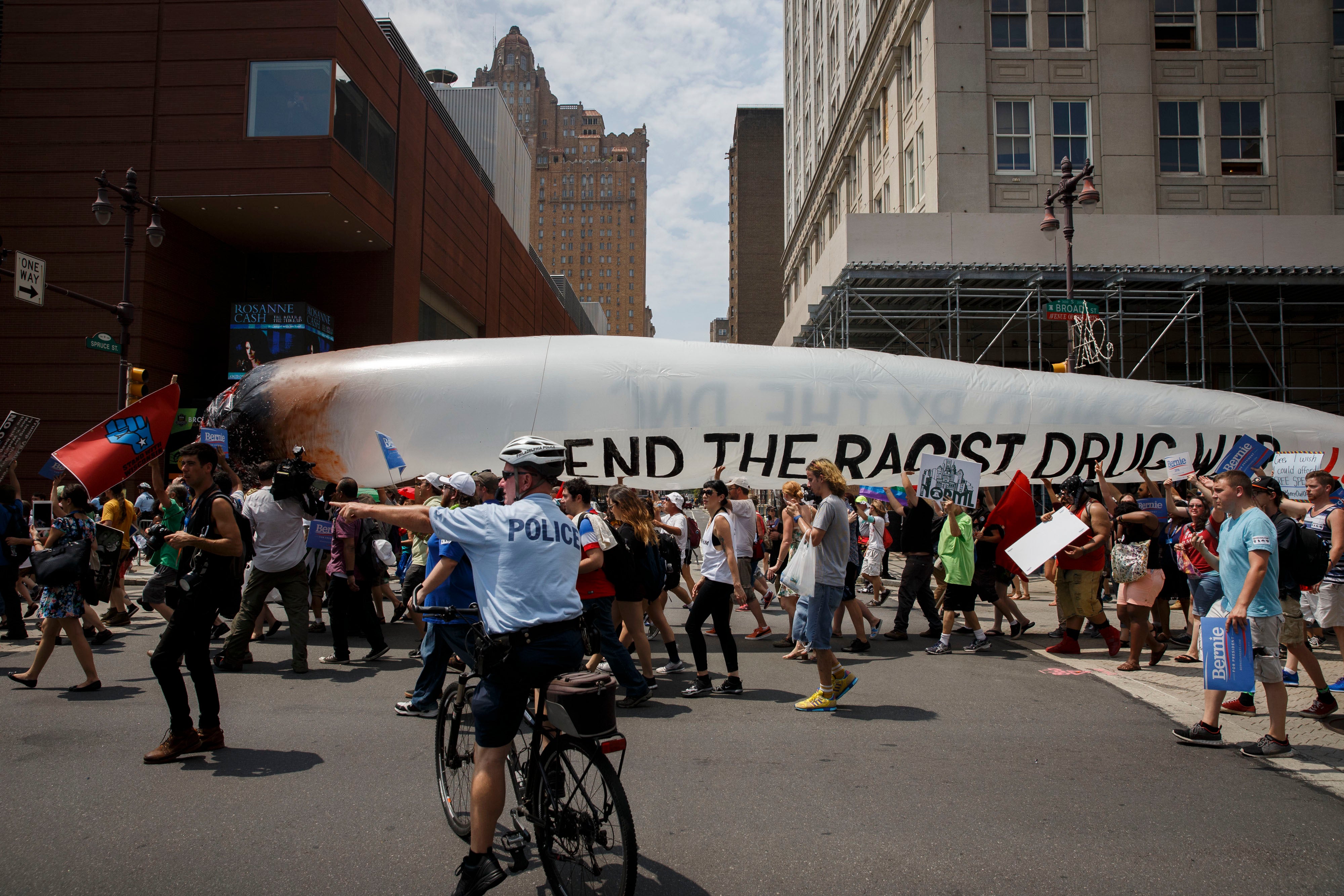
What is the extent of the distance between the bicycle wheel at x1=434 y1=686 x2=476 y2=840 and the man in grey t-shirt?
2982 mm

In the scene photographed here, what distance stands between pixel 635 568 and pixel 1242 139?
2390 cm

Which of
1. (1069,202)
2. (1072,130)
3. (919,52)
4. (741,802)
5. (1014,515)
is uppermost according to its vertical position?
(919,52)

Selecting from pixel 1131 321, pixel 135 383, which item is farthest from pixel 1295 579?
pixel 1131 321

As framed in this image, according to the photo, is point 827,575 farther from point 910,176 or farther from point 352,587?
point 910,176

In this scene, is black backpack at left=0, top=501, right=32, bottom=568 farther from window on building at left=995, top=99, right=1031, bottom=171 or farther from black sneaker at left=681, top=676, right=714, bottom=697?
window on building at left=995, top=99, right=1031, bottom=171

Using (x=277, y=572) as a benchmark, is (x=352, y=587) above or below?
below

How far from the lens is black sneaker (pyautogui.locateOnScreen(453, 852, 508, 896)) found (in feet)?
10.2

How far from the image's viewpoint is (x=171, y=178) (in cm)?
2369

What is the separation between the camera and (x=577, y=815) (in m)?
3.13

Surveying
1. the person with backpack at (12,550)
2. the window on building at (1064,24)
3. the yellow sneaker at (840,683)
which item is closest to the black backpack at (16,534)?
the person with backpack at (12,550)

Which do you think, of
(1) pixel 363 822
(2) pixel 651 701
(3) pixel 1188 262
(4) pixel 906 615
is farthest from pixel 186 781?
(3) pixel 1188 262

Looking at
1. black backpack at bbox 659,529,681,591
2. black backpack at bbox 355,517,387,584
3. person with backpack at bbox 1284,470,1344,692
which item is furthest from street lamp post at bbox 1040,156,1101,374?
black backpack at bbox 355,517,387,584

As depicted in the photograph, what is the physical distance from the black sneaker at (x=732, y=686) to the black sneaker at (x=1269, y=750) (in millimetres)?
3401

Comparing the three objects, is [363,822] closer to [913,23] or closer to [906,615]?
[906,615]
